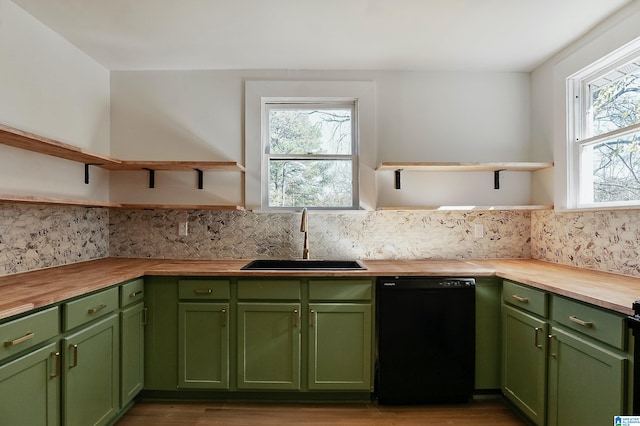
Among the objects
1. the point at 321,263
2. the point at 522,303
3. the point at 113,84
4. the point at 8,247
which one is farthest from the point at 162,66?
the point at 522,303

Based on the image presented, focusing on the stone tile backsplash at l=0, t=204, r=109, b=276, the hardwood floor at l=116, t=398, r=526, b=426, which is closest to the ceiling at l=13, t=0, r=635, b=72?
the stone tile backsplash at l=0, t=204, r=109, b=276

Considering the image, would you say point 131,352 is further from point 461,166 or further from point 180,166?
point 461,166

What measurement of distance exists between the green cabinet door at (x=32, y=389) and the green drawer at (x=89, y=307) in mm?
124

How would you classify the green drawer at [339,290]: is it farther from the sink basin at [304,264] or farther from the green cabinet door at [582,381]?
the green cabinet door at [582,381]

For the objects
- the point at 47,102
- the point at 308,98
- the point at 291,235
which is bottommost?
the point at 291,235

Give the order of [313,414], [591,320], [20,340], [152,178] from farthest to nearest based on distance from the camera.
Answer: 1. [152,178]
2. [313,414]
3. [591,320]
4. [20,340]

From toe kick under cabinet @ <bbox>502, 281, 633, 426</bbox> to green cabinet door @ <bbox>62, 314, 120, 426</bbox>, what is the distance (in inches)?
96.6

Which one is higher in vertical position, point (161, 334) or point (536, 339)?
point (536, 339)

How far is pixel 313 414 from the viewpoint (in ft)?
6.59

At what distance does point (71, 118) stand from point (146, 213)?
867 mm

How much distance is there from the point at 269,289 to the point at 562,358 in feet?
5.53

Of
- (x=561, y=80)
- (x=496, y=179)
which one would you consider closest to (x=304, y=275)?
(x=496, y=179)

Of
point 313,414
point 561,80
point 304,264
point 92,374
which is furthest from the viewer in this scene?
point 304,264

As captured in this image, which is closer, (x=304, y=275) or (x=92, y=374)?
(x=92, y=374)
